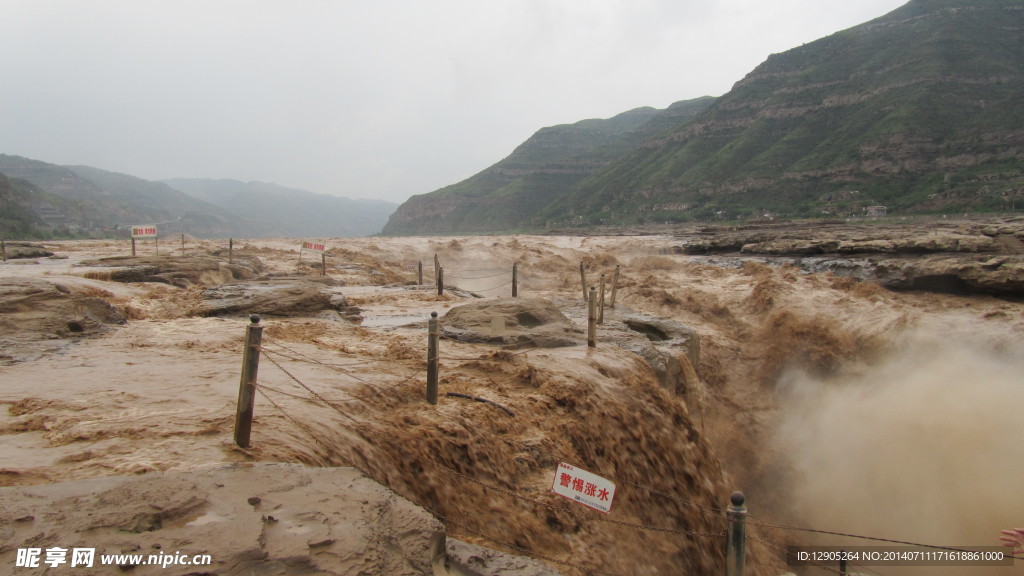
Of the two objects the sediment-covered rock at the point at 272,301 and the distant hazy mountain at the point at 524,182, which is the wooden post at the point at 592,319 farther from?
the distant hazy mountain at the point at 524,182

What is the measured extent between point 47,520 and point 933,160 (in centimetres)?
7066

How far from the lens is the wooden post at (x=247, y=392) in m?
3.22

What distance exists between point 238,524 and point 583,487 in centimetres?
197

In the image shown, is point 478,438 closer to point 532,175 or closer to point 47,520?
point 47,520

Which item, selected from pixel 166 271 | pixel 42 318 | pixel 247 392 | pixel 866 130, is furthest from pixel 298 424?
pixel 866 130

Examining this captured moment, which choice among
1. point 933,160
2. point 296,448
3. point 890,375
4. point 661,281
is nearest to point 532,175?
point 933,160

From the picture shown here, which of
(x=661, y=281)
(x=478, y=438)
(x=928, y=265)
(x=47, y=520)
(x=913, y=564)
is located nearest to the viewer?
(x=47, y=520)

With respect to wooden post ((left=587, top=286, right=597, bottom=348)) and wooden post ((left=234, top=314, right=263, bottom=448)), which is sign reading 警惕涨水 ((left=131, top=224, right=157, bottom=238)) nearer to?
wooden post ((left=587, top=286, right=597, bottom=348))

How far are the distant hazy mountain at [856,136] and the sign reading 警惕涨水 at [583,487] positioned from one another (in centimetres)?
5721

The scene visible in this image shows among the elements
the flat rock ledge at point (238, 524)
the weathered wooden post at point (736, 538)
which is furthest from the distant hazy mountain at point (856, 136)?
the flat rock ledge at point (238, 524)

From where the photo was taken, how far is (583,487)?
3385 mm

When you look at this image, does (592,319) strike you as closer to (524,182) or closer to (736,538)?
(736,538)

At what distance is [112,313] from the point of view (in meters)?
7.71

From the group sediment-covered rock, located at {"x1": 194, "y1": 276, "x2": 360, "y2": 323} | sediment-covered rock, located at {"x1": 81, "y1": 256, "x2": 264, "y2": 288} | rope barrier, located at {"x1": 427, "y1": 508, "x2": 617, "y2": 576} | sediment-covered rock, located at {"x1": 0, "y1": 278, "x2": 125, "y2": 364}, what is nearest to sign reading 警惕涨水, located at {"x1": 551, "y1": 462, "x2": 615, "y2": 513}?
rope barrier, located at {"x1": 427, "y1": 508, "x2": 617, "y2": 576}
